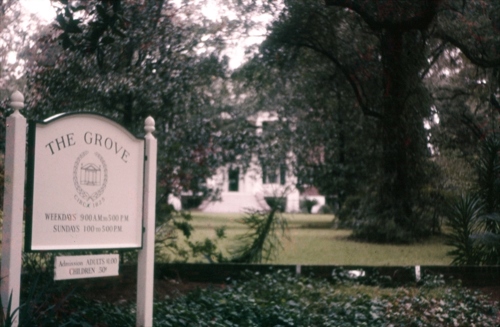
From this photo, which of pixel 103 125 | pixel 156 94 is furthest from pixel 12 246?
pixel 156 94

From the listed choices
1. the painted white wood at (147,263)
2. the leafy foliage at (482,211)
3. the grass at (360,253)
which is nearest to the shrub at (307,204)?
the grass at (360,253)

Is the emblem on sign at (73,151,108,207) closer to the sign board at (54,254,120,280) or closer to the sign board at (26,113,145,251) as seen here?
the sign board at (26,113,145,251)

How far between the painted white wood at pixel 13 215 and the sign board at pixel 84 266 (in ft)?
1.01

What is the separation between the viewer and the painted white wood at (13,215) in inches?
212

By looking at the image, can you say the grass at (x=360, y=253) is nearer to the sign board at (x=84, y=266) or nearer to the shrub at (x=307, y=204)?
the sign board at (x=84, y=266)

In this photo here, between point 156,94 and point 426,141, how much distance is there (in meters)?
5.96

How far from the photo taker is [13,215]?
539 centimetres

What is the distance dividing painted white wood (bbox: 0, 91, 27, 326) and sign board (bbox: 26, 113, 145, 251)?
3.0 inches

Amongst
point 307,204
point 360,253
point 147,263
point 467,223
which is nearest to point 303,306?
point 147,263

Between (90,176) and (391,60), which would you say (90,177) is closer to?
(90,176)

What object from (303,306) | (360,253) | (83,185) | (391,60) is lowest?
(303,306)

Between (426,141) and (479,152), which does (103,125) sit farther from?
(426,141)

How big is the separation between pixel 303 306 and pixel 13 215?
415 centimetres

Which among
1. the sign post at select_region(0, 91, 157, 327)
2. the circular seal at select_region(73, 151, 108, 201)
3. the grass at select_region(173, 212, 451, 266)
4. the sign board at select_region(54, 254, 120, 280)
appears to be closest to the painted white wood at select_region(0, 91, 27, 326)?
the sign post at select_region(0, 91, 157, 327)
